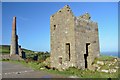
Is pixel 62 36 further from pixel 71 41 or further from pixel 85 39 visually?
pixel 85 39

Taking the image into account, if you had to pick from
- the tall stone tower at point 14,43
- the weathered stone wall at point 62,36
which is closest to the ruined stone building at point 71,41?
the weathered stone wall at point 62,36

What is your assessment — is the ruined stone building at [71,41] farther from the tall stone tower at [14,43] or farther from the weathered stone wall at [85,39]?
the tall stone tower at [14,43]

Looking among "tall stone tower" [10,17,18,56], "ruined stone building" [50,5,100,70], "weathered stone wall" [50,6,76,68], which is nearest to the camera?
"ruined stone building" [50,5,100,70]

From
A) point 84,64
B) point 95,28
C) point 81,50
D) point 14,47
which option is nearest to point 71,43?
point 81,50

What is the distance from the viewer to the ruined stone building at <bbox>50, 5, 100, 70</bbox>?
71.4ft

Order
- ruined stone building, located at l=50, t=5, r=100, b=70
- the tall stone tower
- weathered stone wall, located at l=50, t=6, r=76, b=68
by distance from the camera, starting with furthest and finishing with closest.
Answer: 1. the tall stone tower
2. weathered stone wall, located at l=50, t=6, r=76, b=68
3. ruined stone building, located at l=50, t=5, r=100, b=70

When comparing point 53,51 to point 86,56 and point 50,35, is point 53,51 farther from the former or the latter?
point 86,56

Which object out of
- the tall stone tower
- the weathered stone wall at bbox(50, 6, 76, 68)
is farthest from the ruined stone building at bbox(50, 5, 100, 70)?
the tall stone tower

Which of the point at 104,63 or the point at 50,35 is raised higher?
the point at 50,35

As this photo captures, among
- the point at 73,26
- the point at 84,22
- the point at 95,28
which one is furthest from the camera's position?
the point at 95,28

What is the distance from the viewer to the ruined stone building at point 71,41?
21750mm

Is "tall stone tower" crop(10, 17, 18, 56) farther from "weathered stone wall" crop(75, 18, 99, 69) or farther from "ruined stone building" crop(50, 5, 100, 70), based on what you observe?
"weathered stone wall" crop(75, 18, 99, 69)

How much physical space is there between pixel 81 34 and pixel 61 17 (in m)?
2.99

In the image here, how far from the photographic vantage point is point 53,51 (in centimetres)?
2416
